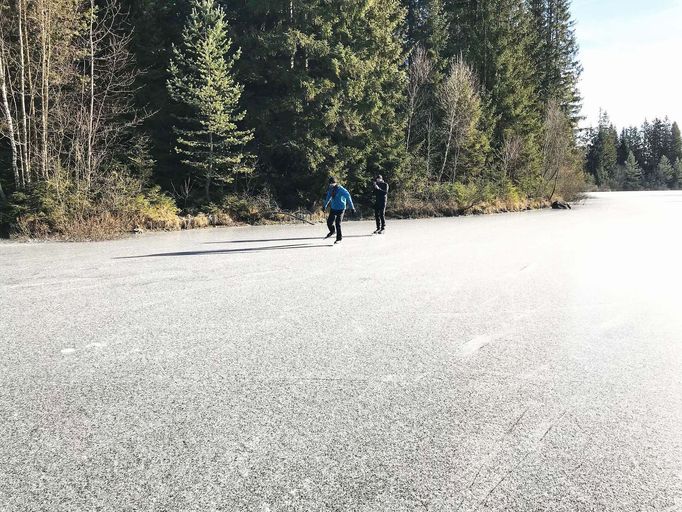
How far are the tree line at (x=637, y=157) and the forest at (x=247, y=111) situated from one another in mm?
73918

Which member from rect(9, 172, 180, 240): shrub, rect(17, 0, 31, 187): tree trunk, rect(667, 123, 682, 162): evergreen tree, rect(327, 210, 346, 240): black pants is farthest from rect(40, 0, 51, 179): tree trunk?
rect(667, 123, 682, 162): evergreen tree

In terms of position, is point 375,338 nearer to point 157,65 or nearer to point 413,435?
point 413,435

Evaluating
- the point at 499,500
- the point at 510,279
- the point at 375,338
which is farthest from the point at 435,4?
the point at 499,500

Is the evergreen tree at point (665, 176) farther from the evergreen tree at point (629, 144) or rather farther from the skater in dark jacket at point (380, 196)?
the skater in dark jacket at point (380, 196)

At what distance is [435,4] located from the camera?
3862 cm

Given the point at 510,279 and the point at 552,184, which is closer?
the point at 510,279

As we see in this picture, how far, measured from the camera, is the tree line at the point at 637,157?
355 feet

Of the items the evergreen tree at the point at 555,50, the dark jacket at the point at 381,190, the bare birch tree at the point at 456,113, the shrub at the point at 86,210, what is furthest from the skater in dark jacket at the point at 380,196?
the evergreen tree at the point at 555,50

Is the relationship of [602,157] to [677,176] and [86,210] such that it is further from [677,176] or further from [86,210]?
[86,210]

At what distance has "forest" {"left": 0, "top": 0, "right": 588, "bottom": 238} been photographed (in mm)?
17984

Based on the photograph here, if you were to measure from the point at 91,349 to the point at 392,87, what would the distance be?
2955 centimetres

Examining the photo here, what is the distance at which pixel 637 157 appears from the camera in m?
128

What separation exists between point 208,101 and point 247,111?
395 centimetres

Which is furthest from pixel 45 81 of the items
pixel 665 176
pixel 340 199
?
pixel 665 176
